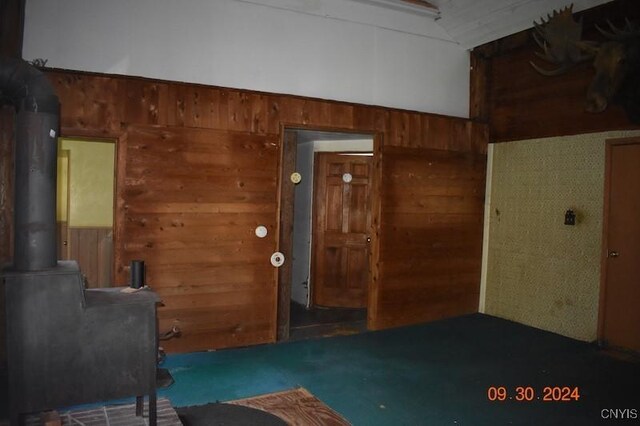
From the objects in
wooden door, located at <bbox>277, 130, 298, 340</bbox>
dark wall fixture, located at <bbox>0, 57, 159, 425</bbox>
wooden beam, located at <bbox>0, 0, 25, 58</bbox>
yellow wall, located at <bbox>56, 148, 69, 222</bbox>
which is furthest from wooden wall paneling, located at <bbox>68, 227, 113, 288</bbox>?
dark wall fixture, located at <bbox>0, 57, 159, 425</bbox>

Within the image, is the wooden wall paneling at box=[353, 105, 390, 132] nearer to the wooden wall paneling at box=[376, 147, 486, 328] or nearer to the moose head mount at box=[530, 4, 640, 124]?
the wooden wall paneling at box=[376, 147, 486, 328]

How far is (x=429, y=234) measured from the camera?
5699mm

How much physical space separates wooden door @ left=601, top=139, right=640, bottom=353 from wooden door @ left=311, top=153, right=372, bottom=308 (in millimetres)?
2782

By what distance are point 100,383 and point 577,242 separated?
185 inches

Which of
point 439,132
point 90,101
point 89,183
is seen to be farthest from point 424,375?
point 89,183

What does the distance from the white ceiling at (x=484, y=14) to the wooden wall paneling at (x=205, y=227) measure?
7.51ft

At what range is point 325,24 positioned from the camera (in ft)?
16.3

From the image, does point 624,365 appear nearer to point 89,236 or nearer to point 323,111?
point 323,111

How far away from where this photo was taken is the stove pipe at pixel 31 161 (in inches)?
98.9

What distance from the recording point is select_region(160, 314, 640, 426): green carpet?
339 cm

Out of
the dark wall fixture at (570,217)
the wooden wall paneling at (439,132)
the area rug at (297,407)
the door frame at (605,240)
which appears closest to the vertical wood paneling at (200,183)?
the wooden wall paneling at (439,132)

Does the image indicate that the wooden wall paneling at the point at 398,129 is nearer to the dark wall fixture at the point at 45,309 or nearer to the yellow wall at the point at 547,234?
the yellow wall at the point at 547,234

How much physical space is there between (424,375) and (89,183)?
4364 millimetres

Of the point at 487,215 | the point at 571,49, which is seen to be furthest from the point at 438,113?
the point at 571,49
